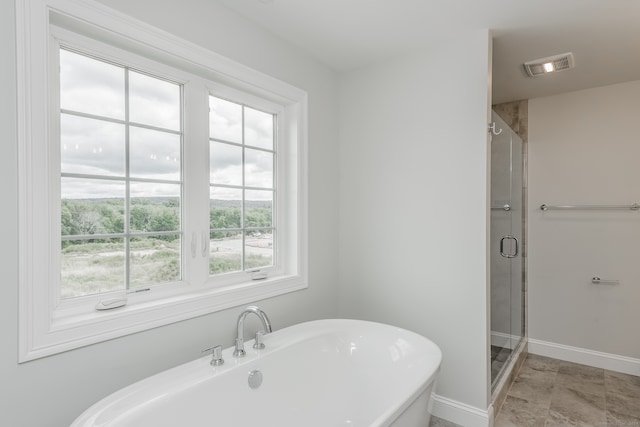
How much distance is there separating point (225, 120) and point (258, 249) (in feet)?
2.78

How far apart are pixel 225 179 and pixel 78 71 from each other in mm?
867

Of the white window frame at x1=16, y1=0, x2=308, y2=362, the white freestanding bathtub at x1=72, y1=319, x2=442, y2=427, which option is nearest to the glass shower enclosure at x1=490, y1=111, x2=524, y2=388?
the white freestanding bathtub at x1=72, y1=319, x2=442, y2=427

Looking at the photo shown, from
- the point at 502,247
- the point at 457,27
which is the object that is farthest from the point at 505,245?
the point at 457,27

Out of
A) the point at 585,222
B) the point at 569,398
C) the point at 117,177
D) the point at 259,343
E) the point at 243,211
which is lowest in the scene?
the point at 569,398

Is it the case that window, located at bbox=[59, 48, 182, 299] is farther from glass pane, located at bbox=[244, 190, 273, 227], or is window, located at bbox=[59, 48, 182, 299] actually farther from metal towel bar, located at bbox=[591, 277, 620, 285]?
metal towel bar, located at bbox=[591, 277, 620, 285]

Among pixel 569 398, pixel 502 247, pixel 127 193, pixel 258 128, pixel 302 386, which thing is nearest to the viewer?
pixel 127 193

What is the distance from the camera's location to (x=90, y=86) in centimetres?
153

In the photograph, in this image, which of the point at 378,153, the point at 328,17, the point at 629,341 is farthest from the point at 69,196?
the point at 629,341

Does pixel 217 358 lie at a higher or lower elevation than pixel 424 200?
lower

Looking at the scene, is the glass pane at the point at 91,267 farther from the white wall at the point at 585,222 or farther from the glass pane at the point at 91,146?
the white wall at the point at 585,222

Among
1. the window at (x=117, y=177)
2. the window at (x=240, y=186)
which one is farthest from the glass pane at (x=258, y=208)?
the window at (x=117, y=177)

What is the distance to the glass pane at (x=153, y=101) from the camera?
1.68 meters

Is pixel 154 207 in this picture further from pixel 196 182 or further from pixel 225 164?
pixel 225 164

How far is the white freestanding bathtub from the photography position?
1341 mm
